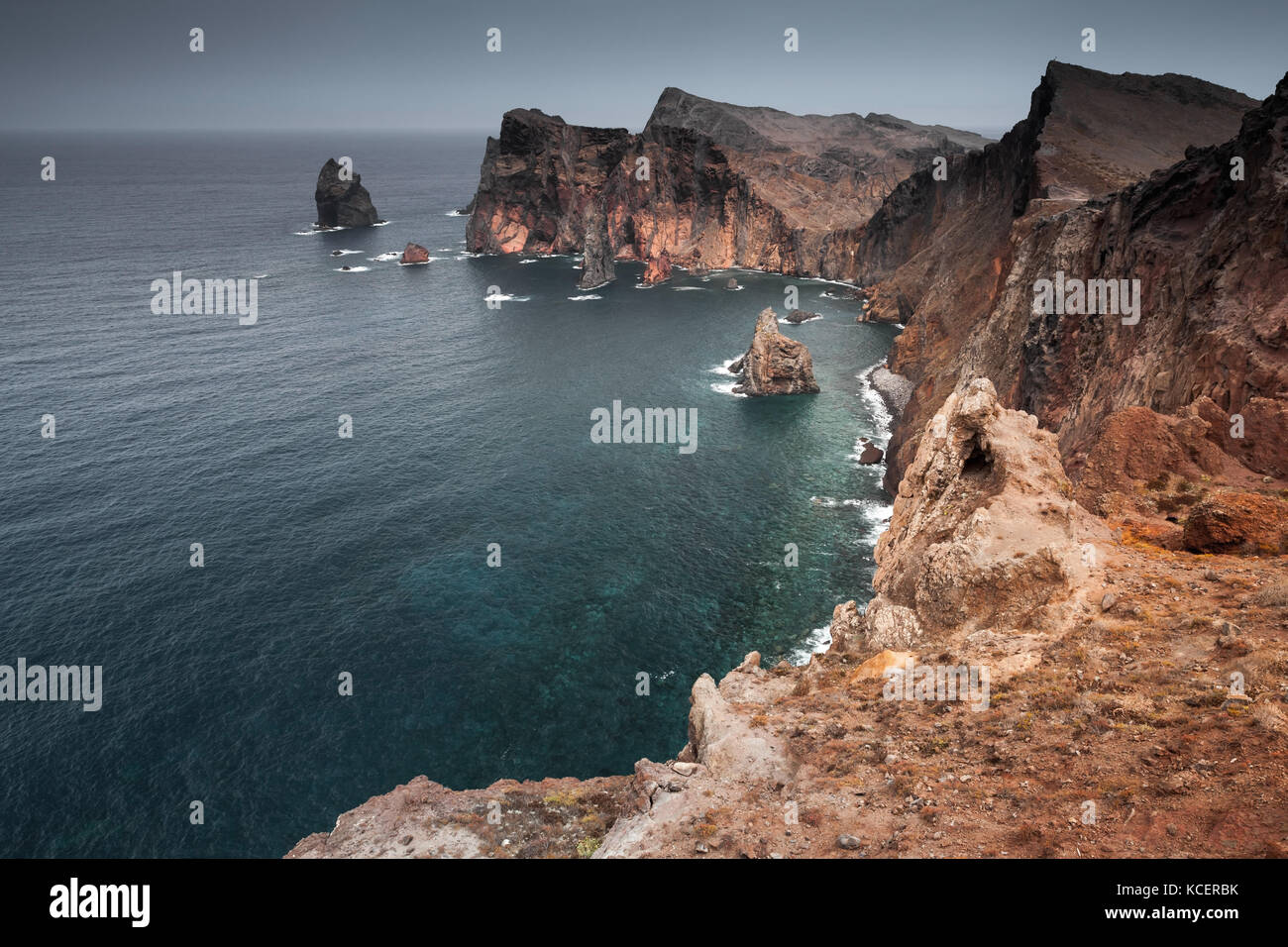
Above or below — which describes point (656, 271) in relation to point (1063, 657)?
above

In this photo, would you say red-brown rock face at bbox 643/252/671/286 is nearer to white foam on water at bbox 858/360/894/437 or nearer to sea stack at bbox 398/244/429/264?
A: sea stack at bbox 398/244/429/264

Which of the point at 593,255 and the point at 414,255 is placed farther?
the point at 414,255

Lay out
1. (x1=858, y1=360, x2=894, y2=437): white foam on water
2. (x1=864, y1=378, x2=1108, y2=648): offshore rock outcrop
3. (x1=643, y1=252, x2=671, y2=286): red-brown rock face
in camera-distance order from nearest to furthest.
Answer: (x1=864, y1=378, x2=1108, y2=648): offshore rock outcrop → (x1=858, y1=360, x2=894, y2=437): white foam on water → (x1=643, y1=252, x2=671, y2=286): red-brown rock face

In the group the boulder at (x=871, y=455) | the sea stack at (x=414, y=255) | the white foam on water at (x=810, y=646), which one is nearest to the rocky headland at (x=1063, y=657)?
the white foam on water at (x=810, y=646)

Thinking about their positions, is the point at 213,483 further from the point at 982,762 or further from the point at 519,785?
the point at 982,762

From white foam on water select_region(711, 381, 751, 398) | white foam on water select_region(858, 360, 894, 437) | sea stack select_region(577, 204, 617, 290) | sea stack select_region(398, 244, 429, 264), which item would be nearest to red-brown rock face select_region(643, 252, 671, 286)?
sea stack select_region(577, 204, 617, 290)

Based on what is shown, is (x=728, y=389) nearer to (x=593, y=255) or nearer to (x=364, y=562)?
(x=364, y=562)

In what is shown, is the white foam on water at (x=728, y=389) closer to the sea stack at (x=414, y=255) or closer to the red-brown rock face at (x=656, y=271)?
the red-brown rock face at (x=656, y=271)

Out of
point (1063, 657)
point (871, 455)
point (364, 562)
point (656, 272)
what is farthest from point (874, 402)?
point (656, 272)
